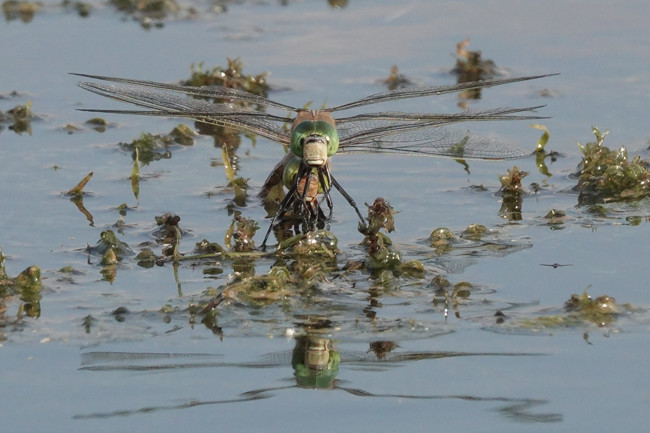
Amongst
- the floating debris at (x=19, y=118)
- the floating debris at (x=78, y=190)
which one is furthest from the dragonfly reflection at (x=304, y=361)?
the floating debris at (x=19, y=118)

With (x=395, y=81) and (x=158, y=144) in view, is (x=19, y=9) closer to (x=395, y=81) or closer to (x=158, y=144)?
(x=158, y=144)

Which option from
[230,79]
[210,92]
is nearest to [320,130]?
[210,92]

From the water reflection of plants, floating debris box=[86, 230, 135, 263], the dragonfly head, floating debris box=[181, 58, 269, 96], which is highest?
floating debris box=[181, 58, 269, 96]

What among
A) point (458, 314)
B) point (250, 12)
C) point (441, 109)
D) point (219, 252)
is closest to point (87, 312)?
point (219, 252)

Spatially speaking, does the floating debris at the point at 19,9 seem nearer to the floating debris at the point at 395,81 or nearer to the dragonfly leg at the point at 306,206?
the floating debris at the point at 395,81

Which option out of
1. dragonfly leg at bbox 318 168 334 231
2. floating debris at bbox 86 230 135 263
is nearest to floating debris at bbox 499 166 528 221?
dragonfly leg at bbox 318 168 334 231

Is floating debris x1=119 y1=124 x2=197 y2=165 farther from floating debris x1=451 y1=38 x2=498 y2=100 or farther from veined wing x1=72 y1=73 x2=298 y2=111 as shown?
floating debris x1=451 y1=38 x2=498 y2=100
